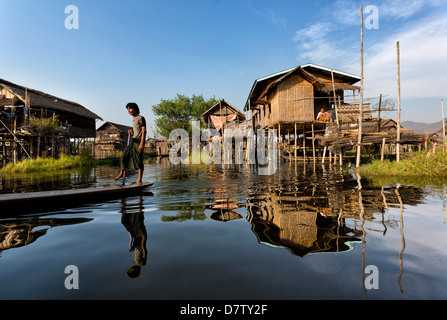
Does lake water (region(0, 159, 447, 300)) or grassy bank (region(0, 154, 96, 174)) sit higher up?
grassy bank (region(0, 154, 96, 174))

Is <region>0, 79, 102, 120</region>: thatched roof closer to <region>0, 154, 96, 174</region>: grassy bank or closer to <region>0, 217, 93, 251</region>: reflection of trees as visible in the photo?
<region>0, 154, 96, 174</region>: grassy bank

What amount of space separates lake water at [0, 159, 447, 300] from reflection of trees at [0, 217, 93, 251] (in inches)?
0.6

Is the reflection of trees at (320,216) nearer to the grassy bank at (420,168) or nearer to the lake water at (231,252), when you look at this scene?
the lake water at (231,252)

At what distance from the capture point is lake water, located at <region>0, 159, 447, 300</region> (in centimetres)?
164

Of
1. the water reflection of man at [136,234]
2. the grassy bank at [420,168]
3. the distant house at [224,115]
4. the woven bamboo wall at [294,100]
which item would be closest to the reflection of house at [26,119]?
the distant house at [224,115]

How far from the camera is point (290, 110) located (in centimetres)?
1759

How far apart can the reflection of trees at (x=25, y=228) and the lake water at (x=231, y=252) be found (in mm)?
14

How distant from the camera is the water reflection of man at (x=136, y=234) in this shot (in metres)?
1.99

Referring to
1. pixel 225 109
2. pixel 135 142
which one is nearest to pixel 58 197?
pixel 135 142

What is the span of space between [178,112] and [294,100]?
31.0m

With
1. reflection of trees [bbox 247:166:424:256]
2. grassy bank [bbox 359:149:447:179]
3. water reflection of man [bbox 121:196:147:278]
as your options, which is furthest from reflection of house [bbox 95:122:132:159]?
reflection of trees [bbox 247:166:424:256]

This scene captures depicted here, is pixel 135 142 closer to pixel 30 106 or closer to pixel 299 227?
pixel 299 227
